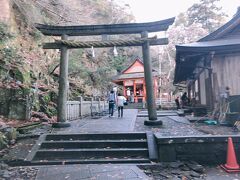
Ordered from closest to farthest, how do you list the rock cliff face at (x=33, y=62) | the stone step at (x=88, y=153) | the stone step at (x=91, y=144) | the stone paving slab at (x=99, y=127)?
the stone step at (x=88, y=153), the stone step at (x=91, y=144), the stone paving slab at (x=99, y=127), the rock cliff face at (x=33, y=62)

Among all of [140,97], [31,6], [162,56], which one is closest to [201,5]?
[162,56]

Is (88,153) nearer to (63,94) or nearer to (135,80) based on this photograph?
(63,94)

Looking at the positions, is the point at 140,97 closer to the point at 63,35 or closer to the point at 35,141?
the point at 63,35

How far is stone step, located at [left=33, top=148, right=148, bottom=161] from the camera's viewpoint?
646 cm

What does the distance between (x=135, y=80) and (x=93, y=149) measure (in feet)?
91.6

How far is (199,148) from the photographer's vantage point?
6.20 metres

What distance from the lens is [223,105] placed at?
9.83 metres

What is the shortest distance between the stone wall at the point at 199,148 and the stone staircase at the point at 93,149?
563 mm

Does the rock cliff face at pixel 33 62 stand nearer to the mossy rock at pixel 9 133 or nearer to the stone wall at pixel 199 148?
the mossy rock at pixel 9 133

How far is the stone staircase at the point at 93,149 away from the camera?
20.2 ft

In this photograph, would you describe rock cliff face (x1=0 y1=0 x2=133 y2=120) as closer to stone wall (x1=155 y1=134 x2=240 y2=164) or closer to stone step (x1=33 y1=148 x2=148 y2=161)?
stone step (x1=33 y1=148 x2=148 y2=161)

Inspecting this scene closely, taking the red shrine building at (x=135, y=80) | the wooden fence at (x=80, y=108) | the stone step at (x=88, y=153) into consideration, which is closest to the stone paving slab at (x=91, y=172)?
the stone step at (x=88, y=153)

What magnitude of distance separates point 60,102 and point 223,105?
710 cm

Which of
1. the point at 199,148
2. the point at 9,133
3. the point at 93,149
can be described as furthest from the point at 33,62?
the point at 199,148
